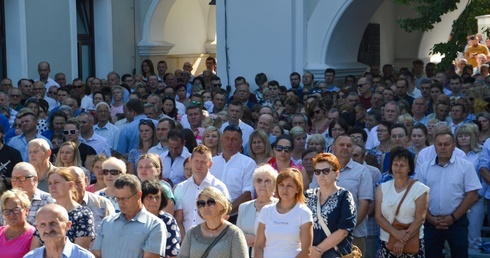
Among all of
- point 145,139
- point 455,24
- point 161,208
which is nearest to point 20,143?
point 145,139

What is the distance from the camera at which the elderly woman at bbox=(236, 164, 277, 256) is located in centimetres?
902

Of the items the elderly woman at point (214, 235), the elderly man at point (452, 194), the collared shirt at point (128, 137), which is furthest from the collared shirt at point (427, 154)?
the collared shirt at point (128, 137)

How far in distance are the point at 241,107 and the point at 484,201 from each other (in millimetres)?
3703

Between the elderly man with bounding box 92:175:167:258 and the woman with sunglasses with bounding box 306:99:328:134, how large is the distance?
6.23 m

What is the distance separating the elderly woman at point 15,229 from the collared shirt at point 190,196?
74.0 inches

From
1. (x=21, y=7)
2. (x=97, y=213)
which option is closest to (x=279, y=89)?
(x=21, y=7)

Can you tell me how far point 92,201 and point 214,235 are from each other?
4.98 ft

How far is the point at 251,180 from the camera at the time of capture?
34.5 feet

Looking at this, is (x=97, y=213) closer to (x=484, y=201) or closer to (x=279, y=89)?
(x=484, y=201)

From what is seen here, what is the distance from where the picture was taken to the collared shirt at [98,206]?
8.89 metres

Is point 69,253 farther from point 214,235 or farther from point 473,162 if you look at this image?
point 473,162

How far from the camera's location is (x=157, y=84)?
62.5 ft

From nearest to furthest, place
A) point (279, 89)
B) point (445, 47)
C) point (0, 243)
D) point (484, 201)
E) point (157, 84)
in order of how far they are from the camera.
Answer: point (0, 243), point (484, 201), point (445, 47), point (279, 89), point (157, 84)

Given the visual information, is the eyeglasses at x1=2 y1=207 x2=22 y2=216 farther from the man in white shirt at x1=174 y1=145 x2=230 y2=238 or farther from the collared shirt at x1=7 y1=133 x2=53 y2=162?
the collared shirt at x1=7 y1=133 x2=53 y2=162
